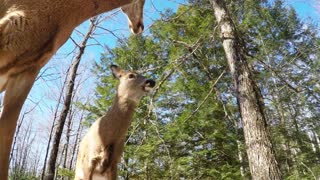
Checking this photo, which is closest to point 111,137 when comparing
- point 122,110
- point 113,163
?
point 113,163

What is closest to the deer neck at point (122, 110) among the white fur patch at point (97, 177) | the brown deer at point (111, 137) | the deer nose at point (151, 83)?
the brown deer at point (111, 137)

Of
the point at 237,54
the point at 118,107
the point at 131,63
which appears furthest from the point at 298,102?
the point at 118,107

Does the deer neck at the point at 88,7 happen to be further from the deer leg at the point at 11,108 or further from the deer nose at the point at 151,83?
the deer nose at the point at 151,83

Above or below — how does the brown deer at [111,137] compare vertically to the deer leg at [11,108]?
above

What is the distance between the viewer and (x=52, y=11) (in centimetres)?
141

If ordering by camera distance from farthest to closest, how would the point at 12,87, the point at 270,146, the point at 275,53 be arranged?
the point at 275,53
the point at 270,146
the point at 12,87

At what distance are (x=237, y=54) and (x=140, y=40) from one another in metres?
8.67

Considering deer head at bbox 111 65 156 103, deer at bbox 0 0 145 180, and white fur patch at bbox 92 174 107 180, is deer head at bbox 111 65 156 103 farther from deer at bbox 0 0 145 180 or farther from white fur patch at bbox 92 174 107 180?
deer at bbox 0 0 145 180

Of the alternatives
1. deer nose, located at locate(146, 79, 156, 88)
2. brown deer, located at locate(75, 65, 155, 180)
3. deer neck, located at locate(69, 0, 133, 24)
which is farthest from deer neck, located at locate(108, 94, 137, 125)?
deer neck, located at locate(69, 0, 133, 24)

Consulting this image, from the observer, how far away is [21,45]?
49.0 inches

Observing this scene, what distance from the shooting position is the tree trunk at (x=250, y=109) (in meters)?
5.08

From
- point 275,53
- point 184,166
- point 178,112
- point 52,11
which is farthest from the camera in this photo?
point 275,53

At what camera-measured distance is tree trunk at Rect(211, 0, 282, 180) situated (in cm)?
508

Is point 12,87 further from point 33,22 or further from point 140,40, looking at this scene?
point 140,40
